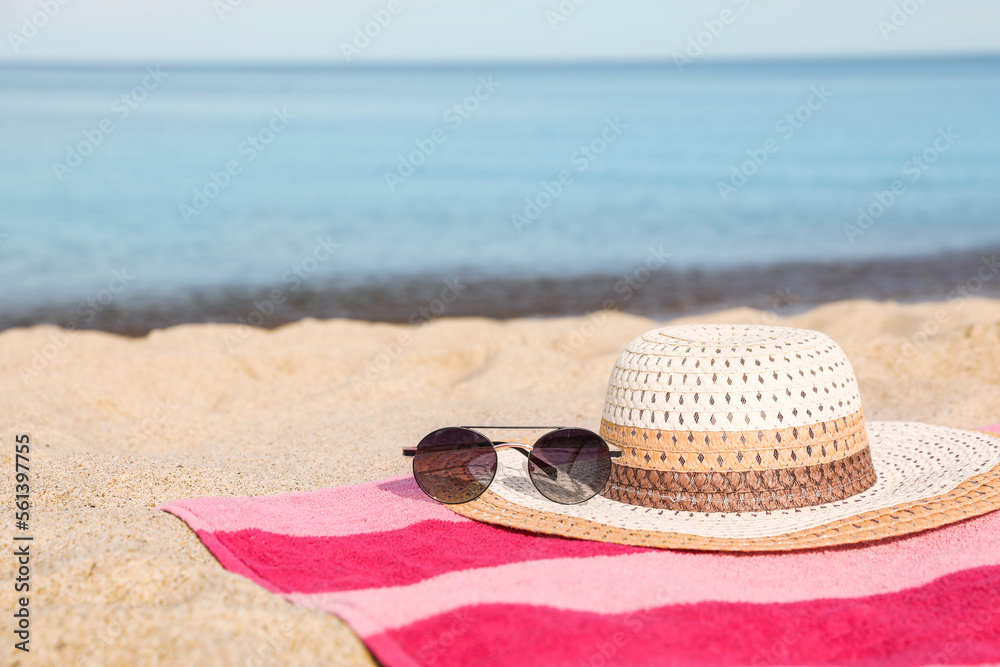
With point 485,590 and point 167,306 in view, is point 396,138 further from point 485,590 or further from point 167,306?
point 485,590

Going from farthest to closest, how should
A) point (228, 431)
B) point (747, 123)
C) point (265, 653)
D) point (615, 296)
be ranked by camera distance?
point (747, 123), point (615, 296), point (228, 431), point (265, 653)

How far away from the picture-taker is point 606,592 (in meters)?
2.57

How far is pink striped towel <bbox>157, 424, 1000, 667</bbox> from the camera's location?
2.25 m

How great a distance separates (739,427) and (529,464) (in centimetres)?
79

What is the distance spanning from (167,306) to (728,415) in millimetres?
9236

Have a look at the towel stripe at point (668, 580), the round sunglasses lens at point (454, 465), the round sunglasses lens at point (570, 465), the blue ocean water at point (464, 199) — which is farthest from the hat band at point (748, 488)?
the blue ocean water at point (464, 199)

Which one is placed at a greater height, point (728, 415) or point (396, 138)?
point (728, 415)

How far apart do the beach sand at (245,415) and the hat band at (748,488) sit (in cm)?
131

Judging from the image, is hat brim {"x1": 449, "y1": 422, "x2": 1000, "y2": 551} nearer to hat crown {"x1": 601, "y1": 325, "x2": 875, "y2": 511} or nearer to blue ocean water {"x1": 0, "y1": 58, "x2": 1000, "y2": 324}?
hat crown {"x1": 601, "y1": 325, "x2": 875, "y2": 511}

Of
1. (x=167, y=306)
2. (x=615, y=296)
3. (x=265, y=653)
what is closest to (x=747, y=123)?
(x=615, y=296)

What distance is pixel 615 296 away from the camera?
11.6 m

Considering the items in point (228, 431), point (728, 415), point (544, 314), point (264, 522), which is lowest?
point (544, 314)

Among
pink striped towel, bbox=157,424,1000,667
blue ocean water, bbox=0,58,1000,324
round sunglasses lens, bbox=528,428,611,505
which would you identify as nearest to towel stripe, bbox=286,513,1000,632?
pink striped towel, bbox=157,424,1000,667

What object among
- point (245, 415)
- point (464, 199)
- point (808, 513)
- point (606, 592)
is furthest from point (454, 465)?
point (464, 199)
